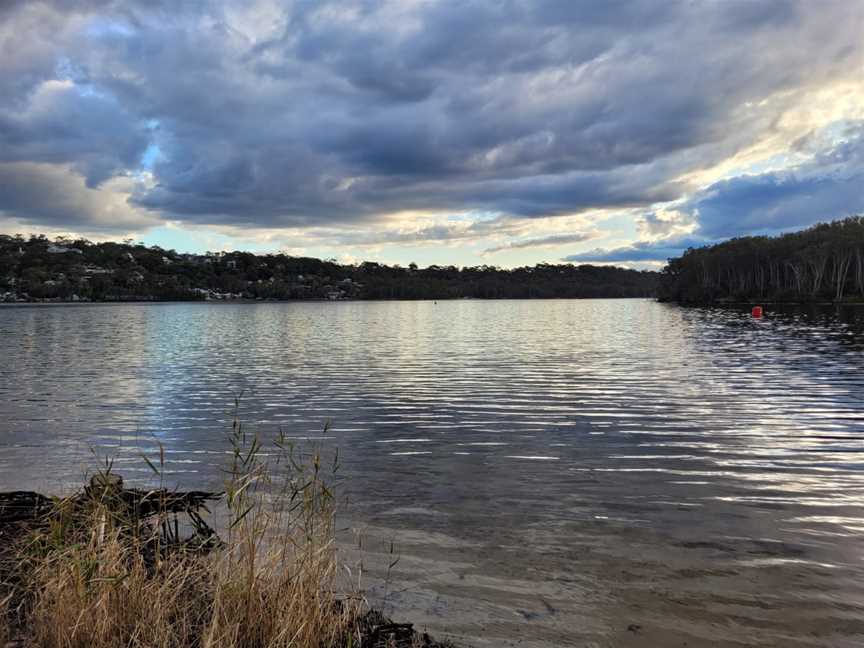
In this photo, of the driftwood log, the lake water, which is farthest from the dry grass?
the lake water

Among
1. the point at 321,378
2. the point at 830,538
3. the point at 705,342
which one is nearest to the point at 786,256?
the point at 705,342

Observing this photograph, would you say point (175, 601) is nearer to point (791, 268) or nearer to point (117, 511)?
point (117, 511)

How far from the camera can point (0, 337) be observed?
180 ft

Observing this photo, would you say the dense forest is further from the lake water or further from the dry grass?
the dry grass

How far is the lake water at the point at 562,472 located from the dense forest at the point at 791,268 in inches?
4692

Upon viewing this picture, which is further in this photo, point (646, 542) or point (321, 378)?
point (321, 378)

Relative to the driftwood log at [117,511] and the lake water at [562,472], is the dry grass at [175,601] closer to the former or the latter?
the driftwood log at [117,511]

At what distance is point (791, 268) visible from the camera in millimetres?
150750

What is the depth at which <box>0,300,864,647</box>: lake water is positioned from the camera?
652cm

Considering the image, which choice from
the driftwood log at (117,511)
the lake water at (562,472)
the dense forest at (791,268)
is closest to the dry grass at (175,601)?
the driftwood log at (117,511)

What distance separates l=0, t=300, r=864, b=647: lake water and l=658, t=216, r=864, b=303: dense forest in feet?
391

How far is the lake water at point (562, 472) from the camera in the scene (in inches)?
257

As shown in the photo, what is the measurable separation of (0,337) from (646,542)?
63.7m

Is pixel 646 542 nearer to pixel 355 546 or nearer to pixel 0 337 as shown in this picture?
pixel 355 546
